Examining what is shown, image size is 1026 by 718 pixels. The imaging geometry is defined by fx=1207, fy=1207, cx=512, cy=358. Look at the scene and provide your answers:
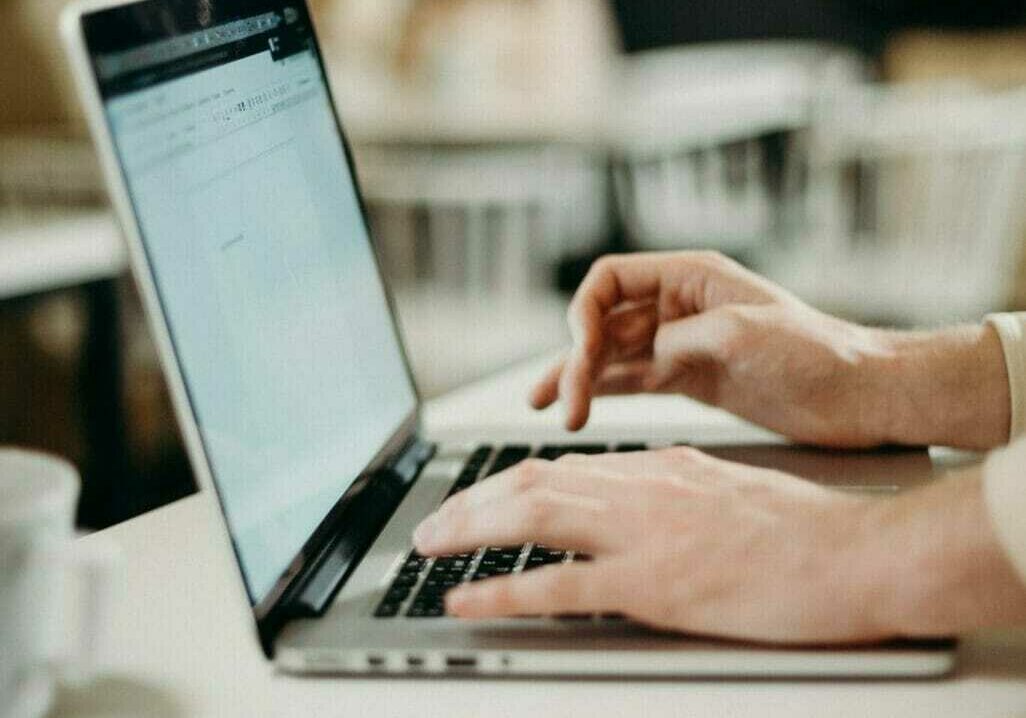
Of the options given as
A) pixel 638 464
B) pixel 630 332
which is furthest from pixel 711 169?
pixel 638 464

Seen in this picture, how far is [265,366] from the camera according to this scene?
647 millimetres

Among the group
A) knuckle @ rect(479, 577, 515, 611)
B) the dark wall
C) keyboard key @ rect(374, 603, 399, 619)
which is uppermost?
knuckle @ rect(479, 577, 515, 611)

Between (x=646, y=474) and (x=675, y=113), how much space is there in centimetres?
238

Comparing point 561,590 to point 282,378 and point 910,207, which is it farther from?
point 910,207

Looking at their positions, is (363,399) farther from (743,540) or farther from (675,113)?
(675,113)

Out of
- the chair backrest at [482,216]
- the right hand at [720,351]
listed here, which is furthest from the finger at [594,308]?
the chair backrest at [482,216]

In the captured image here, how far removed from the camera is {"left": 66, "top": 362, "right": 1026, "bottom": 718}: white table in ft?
1.75

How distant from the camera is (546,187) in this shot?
2.72m

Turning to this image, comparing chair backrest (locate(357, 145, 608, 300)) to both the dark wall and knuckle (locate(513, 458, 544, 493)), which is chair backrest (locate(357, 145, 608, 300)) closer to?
the dark wall

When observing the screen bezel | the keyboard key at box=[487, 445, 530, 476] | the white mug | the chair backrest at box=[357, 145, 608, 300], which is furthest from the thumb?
the chair backrest at box=[357, 145, 608, 300]

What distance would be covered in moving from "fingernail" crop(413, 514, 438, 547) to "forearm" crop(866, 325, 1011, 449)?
35 cm

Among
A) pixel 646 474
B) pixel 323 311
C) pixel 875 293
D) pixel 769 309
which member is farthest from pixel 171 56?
pixel 875 293

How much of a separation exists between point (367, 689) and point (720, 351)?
15.8 inches

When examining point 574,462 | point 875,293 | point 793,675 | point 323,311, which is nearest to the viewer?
point 793,675
